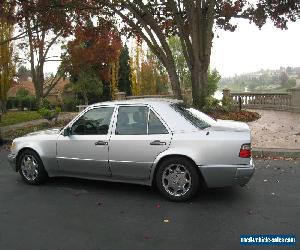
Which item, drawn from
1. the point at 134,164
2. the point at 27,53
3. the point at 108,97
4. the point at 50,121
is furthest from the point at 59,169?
the point at 108,97

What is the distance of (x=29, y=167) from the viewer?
23.4 ft

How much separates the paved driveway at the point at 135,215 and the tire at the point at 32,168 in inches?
6.3

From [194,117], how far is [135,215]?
1891 mm

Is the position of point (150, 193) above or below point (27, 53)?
below

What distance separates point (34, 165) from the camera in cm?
708

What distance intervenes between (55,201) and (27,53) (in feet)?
70.1

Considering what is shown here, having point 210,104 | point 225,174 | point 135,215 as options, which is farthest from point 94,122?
point 210,104

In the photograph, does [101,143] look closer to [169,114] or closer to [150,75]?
[169,114]

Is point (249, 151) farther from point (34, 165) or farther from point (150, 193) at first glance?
point (34, 165)

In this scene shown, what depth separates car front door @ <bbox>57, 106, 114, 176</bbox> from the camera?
6.37 m

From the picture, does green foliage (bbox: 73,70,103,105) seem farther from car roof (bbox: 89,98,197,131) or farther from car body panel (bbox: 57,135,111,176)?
car roof (bbox: 89,98,197,131)

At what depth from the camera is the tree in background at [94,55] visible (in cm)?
1902

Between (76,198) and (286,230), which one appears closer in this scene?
(286,230)

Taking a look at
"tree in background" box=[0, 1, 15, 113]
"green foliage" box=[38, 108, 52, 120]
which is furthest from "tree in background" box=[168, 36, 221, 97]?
"green foliage" box=[38, 108, 52, 120]
